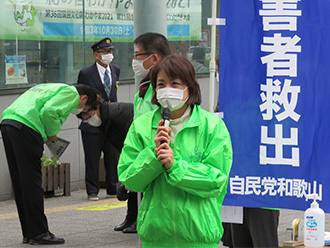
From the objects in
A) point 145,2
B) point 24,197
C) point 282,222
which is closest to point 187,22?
point 282,222

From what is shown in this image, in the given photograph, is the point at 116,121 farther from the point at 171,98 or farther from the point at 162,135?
the point at 162,135

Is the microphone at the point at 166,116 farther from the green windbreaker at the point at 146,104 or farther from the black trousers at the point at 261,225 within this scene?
the black trousers at the point at 261,225

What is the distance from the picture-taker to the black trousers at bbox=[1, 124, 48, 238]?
25.4ft

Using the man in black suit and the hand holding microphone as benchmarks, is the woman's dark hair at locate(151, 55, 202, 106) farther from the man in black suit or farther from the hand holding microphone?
the man in black suit

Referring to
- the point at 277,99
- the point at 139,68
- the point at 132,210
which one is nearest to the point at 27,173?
the point at 132,210

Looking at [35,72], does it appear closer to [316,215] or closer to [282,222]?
[282,222]

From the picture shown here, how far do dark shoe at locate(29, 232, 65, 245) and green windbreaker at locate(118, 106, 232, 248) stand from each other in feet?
12.8

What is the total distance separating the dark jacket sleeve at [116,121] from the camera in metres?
7.13

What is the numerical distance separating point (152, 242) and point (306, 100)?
5.35ft

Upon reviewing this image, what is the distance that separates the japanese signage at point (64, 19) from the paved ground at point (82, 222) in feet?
7.81

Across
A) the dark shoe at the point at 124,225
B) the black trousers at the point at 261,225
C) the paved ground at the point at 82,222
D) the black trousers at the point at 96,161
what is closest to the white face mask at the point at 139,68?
the black trousers at the point at 261,225

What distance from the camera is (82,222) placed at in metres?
9.12

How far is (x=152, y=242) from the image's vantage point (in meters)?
4.15

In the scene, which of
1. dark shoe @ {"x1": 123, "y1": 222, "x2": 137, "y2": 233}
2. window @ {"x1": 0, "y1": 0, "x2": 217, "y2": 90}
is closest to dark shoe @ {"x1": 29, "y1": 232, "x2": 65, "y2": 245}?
dark shoe @ {"x1": 123, "y1": 222, "x2": 137, "y2": 233}
